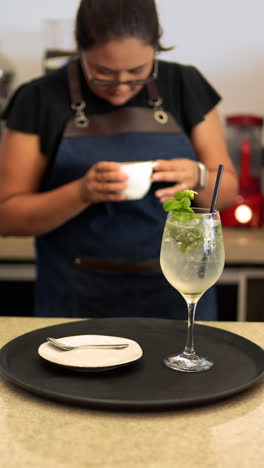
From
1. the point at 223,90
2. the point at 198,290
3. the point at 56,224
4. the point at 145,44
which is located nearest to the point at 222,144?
the point at 145,44

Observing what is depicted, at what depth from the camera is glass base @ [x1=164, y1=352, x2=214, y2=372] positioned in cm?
82

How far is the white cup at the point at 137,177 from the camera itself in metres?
1.36

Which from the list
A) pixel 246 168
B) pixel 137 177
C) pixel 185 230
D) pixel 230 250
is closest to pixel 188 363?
pixel 185 230

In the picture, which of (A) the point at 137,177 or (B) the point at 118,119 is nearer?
(A) the point at 137,177

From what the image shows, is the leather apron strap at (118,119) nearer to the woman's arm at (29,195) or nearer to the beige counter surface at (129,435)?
the woman's arm at (29,195)

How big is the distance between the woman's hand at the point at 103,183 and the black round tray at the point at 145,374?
448mm

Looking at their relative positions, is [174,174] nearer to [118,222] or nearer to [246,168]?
[118,222]

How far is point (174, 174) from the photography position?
1.41m

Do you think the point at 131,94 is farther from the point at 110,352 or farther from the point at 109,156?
the point at 110,352

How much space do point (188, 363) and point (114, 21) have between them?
908 millimetres

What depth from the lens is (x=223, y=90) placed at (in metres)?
2.84

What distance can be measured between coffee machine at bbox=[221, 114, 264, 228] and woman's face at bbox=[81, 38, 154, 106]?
116 cm

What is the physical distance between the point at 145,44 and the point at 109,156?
0.30m

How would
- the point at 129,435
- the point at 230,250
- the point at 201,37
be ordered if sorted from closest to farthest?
the point at 129,435
the point at 230,250
the point at 201,37
